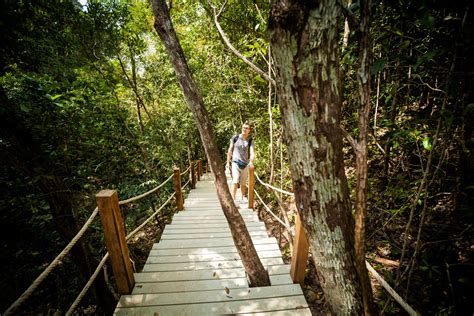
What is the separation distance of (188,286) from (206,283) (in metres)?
0.19

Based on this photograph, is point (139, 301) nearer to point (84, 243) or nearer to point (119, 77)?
point (84, 243)

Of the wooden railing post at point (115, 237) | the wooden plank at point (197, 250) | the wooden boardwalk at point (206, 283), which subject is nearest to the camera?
the wooden railing post at point (115, 237)

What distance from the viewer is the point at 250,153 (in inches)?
174

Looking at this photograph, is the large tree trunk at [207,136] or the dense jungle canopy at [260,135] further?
the large tree trunk at [207,136]

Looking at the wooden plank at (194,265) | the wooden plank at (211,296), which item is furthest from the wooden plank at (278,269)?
the wooden plank at (211,296)

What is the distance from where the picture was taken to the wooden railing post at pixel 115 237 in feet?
5.92

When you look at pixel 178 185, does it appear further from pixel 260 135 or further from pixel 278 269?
pixel 260 135

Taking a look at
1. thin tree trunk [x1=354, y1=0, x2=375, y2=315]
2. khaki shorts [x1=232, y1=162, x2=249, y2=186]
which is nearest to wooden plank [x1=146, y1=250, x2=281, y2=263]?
thin tree trunk [x1=354, y1=0, x2=375, y2=315]

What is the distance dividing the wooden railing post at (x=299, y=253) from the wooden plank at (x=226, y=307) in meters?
0.21

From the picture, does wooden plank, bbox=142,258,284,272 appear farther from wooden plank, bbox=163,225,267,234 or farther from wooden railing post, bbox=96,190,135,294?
wooden plank, bbox=163,225,267,234

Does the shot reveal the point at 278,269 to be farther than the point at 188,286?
Yes

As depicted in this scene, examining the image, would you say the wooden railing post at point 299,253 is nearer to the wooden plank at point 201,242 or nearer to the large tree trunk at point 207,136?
the large tree trunk at point 207,136

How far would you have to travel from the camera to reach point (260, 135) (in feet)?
22.3

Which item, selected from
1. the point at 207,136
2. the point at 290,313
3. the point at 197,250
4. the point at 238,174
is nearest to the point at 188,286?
the point at 197,250
